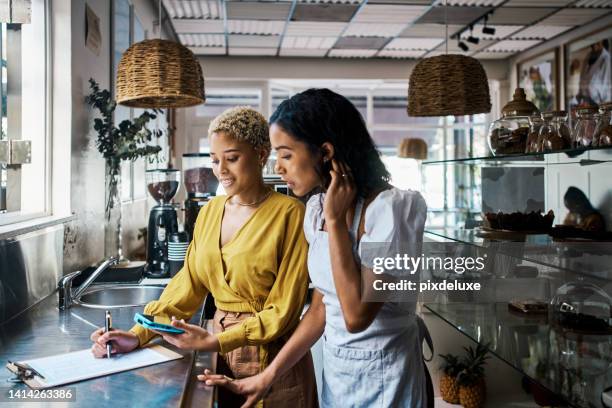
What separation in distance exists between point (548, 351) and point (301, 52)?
22.3 feet

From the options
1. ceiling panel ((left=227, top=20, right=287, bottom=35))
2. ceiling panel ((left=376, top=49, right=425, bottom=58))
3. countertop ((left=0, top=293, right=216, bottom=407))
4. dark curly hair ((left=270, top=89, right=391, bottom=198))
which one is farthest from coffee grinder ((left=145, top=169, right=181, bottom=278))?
ceiling panel ((left=376, top=49, right=425, bottom=58))

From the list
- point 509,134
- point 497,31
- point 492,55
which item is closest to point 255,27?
point 497,31

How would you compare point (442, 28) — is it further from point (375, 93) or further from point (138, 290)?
point (138, 290)

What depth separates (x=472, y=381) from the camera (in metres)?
2.53

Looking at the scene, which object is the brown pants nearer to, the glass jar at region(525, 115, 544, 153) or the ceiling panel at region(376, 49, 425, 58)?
the glass jar at region(525, 115, 544, 153)

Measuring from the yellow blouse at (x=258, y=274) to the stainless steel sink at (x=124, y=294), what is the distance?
87 centimetres

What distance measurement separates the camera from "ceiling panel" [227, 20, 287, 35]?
6.11 meters

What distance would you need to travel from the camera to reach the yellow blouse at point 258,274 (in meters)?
1.33

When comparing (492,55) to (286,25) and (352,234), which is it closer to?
(286,25)

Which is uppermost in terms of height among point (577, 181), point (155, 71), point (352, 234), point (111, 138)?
point (155, 71)

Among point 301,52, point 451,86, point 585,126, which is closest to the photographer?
point 585,126

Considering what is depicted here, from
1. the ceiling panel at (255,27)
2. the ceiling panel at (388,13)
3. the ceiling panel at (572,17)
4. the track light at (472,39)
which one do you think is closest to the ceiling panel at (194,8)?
the ceiling panel at (255,27)

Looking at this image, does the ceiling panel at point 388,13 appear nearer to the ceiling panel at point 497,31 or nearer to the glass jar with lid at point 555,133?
the ceiling panel at point 497,31

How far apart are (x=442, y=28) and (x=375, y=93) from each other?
273cm
